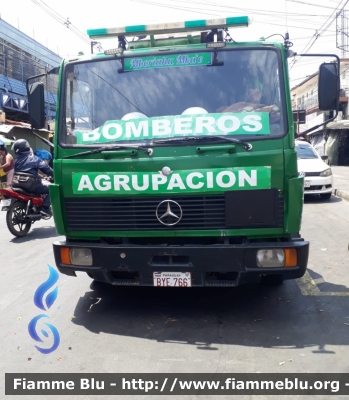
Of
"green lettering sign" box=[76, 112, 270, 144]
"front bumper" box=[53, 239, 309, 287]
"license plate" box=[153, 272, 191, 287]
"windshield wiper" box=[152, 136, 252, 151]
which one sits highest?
"green lettering sign" box=[76, 112, 270, 144]

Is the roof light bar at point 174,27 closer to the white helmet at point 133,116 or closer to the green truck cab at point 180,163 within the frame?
the green truck cab at point 180,163

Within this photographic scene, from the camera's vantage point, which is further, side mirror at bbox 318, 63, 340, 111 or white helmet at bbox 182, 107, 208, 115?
side mirror at bbox 318, 63, 340, 111

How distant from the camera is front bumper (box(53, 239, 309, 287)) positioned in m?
4.00

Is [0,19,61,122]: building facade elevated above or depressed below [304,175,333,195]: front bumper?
above

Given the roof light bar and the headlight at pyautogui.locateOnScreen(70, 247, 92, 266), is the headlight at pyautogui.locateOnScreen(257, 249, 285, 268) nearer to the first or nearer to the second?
the headlight at pyautogui.locateOnScreen(70, 247, 92, 266)

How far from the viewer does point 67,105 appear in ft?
14.7

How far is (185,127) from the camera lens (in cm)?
411

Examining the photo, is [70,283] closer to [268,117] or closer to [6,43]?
[268,117]

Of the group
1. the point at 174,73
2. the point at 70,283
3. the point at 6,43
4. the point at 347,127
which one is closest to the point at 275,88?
the point at 174,73

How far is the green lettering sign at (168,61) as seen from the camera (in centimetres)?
432

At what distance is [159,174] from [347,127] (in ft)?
82.3

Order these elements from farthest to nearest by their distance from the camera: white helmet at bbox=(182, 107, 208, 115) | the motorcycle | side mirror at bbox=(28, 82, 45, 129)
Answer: the motorcycle → side mirror at bbox=(28, 82, 45, 129) → white helmet at bbox=(182, 107, 208, 115)

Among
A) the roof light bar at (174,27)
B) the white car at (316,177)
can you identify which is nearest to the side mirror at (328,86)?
the roof light bar at (174,27)

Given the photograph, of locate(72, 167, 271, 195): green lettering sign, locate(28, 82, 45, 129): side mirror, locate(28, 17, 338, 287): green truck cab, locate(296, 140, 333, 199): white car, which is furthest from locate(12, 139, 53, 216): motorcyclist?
locate(296, 140, 333, 199): white car
